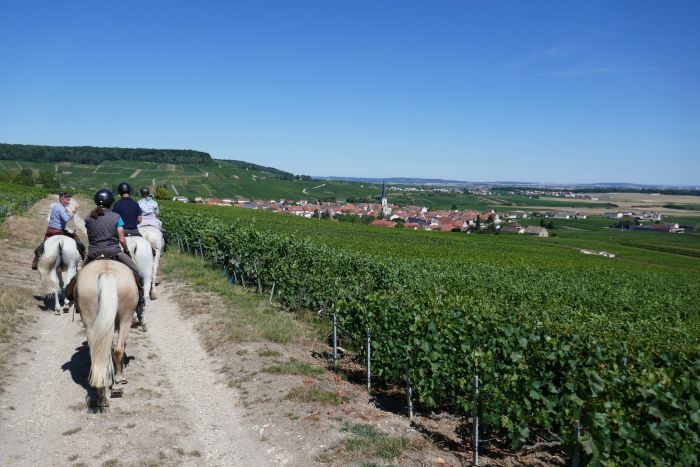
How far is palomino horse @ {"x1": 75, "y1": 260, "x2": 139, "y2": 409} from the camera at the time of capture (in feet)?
22.7

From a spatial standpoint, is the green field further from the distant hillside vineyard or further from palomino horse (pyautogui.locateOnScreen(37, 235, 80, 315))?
palomino horse (pyautogui.locateOnScreen(37, 235, 80, 315))

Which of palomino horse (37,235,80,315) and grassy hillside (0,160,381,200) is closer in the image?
palomino horse (37,235,80,315)

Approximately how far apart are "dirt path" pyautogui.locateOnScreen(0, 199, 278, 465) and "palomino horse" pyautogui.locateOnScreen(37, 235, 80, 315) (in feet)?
4.89

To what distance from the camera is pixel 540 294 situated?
63.3 ft

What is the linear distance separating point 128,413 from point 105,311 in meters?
1.56

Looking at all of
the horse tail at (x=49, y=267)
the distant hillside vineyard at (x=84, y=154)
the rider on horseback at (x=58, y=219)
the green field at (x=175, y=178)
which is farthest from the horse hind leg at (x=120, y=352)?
the distant hillside vineyard at (x=84, y=154)

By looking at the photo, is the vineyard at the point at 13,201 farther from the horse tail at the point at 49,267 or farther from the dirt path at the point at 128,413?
the dirt path at the point at 128,413

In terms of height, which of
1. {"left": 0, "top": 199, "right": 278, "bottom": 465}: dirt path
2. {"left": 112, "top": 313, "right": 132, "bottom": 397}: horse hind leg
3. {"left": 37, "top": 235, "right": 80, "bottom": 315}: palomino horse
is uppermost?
{"left": 37, "top": 235, "right": 80, "bottom": 315}: palomino horse

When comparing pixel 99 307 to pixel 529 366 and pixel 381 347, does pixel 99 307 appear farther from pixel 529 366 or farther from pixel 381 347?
pixel 529 366

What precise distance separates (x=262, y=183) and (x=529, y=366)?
559 feet

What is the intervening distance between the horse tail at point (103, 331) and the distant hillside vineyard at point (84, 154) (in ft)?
580

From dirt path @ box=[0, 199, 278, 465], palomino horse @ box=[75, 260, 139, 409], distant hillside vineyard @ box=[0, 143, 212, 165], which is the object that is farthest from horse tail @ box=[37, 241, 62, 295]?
distant hillside vineyard @ box=[0, 143, 212, 165]

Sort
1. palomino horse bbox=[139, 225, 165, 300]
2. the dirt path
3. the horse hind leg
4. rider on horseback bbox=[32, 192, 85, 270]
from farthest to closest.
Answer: palomino horse bbox=[139, 225, 165, 300] → rider on horseback bbox=[32, 192, 85, 270] → the horse hind leg → the dirt path

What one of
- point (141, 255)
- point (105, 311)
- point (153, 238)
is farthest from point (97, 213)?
point (153, 238)
